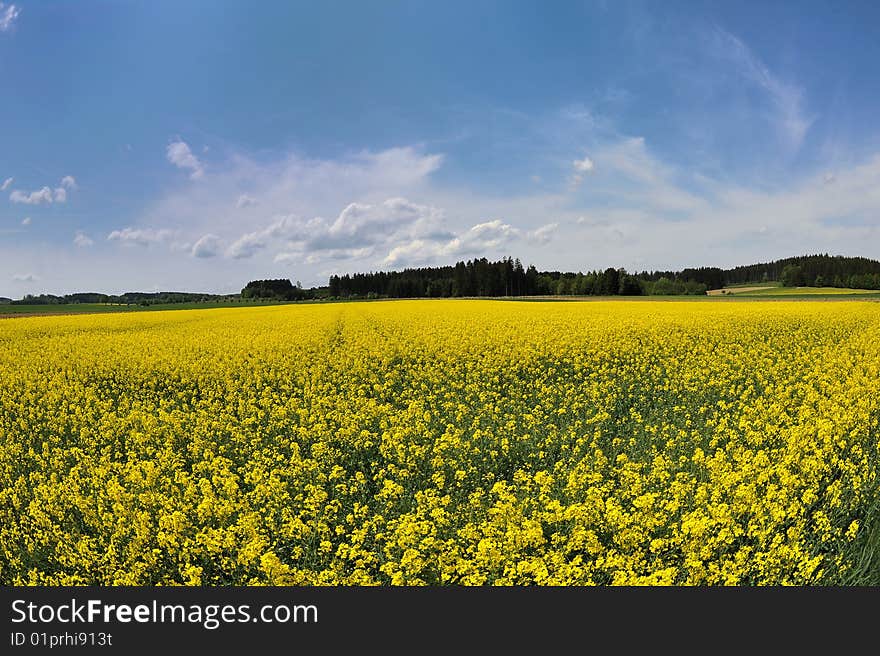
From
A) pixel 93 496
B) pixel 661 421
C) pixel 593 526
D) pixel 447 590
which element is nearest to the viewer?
pixel 447 590

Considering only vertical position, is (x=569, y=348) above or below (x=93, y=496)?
above

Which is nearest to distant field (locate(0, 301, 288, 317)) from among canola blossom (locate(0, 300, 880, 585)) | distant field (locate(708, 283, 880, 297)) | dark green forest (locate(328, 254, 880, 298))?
dark green forest (locate(328, 254, 880, 298))

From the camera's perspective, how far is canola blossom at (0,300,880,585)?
430cm

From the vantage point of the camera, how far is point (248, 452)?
718 centimetres

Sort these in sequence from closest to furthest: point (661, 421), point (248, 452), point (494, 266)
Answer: point (248, 452)
point (661, 421)
point (494, 266)

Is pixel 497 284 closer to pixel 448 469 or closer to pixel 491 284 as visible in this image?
pixel 491 284

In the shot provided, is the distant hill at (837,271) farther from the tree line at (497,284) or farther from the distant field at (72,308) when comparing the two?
the distant field at (72,308)

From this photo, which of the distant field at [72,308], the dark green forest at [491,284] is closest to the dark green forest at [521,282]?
the dark green forest at [491,284]

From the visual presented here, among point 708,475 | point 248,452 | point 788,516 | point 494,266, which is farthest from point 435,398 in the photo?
point 494,266

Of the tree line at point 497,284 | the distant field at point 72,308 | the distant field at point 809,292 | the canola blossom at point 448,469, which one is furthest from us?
the tree line at point 497,284

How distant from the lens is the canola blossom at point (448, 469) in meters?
4.30

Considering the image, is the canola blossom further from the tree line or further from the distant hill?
the distant hill

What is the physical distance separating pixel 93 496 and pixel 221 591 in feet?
9.57

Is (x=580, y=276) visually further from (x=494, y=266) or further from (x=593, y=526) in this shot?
(x=593, y=526)
